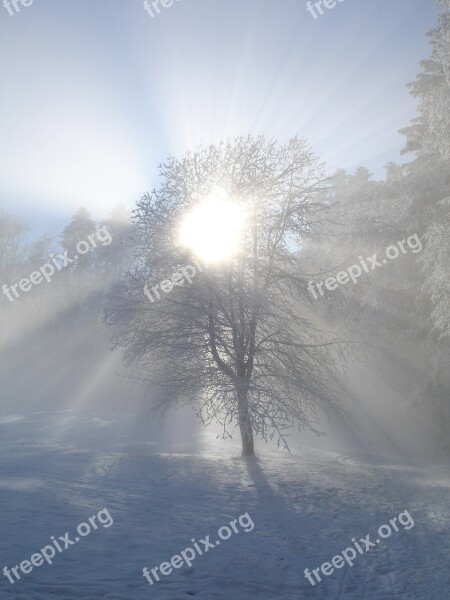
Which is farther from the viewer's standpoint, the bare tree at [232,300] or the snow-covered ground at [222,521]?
the bare tree at [232,300]

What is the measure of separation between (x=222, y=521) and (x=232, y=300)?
604 centimetres

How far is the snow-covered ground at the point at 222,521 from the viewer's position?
5.98m

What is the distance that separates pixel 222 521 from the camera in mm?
8273

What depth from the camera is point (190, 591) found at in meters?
5.81

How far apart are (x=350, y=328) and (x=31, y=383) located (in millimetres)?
33720

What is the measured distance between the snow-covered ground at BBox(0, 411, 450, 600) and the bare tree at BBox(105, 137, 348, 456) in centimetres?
202

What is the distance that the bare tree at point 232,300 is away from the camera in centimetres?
1309

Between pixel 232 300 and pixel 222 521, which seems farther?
pixel 232 300

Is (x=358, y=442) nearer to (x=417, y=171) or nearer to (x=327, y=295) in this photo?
(x=327, y=295)

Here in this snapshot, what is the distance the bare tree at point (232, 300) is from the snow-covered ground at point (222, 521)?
2.02 meters

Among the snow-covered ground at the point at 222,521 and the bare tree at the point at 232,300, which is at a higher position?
the bare tree at the point at 232,300

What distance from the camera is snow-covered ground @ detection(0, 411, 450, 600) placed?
598 cm

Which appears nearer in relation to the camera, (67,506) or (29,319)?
(67,506)

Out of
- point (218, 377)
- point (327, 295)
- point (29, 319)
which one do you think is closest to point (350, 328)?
point (327, 295)
